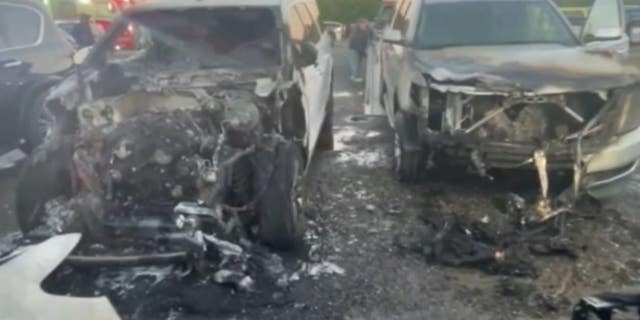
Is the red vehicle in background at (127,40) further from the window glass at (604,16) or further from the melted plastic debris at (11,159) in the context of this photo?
the window glass at (604,16)

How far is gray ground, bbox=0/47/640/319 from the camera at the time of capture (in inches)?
168

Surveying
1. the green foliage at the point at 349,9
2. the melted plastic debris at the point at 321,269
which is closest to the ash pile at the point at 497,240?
the melted plastic debris at the point at 321,269

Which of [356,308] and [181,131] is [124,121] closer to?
[181,131]

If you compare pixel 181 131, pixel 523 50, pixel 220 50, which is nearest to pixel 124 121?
pixel 181 131

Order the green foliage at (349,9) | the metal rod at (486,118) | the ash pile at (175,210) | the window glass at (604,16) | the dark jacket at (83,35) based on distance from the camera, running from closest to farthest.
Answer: the ash pile at (175,210) < the metal rod at (486,118) < the window glass at (604,16) < the dark jacket at (83,35) < the green foliage at (349,9)

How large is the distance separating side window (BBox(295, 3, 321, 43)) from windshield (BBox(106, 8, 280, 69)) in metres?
0.61

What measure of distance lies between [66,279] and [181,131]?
3.99ft

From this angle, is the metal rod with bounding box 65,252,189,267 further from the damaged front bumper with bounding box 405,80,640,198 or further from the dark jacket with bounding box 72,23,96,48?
the dark jacket with bounding box 72,23,96,48

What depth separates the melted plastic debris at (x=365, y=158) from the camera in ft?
25.0

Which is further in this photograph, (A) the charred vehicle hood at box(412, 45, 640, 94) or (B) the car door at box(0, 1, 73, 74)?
(B) the car door at box(0, 1, 73, 74)

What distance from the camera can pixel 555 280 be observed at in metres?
4.60

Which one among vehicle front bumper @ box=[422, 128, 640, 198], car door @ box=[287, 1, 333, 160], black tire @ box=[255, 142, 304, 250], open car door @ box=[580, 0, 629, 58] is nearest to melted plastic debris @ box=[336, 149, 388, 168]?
car door @ box=[287, 1, 333, 160]

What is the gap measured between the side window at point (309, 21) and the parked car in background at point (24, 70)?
9.07 feet

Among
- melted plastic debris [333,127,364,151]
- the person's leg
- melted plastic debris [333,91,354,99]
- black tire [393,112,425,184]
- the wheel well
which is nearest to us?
the wheel well
